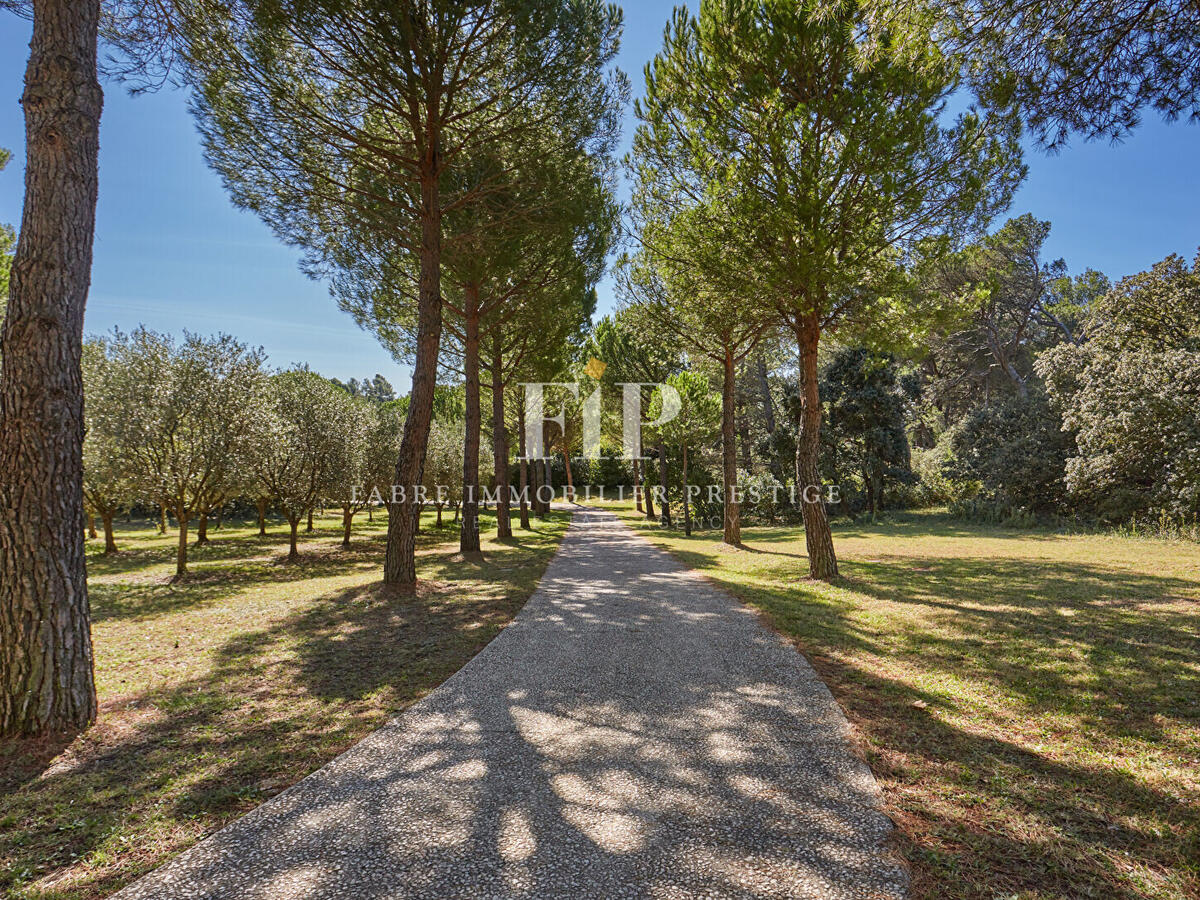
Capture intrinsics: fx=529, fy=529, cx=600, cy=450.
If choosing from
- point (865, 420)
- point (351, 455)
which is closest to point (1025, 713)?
point (351, 455)

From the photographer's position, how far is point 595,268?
15570 millimetres

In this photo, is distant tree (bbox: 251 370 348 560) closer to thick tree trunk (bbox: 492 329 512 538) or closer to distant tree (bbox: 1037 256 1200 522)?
thick tree trunk (bbox: 492 329 512 538)

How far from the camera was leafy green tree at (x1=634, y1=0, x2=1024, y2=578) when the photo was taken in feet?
24.4

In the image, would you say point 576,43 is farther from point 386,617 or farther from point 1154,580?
point 1154,580

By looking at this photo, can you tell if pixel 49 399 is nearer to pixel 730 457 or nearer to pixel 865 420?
pixel 730 457

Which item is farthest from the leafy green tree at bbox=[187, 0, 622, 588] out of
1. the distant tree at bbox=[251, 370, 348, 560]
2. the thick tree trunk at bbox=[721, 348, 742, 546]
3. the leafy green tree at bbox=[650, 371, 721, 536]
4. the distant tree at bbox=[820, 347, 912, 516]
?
the distant tree at bbox=[820, 347, 912, 516]

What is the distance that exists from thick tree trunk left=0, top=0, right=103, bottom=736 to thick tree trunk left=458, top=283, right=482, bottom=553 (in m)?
9.17

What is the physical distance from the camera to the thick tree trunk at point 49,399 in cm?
348

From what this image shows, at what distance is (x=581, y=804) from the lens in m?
2.65

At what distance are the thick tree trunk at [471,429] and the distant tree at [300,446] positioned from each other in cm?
422

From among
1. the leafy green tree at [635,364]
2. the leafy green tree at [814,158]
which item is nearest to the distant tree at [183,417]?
the leafy green tree at [814,158]

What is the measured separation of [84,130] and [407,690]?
488cm

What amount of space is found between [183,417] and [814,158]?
12.7m

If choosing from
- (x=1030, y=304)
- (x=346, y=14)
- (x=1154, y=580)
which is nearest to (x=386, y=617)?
(x=346, y=14)
